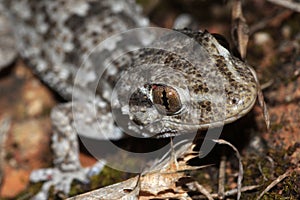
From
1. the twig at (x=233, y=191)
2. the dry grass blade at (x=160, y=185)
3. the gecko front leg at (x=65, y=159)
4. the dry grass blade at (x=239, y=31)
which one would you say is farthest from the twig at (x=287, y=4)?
the gecko front leg at (x=65, y=159)

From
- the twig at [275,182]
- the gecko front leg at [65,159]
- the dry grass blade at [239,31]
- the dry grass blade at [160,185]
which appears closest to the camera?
the twig at [275,182]

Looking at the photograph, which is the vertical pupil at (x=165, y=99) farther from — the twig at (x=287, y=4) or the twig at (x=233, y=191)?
the twig at (x=287, y=4)

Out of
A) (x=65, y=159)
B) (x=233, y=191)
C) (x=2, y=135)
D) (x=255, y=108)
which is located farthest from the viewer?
(x=2, y=135)

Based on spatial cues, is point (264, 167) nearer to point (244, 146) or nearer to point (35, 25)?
point (244, 146)

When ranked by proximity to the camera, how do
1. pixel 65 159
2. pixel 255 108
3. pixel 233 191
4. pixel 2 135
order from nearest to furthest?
1. pixel 233 191
2. pixel 255 108
3. pixel 65 159
4. pixel 2 135

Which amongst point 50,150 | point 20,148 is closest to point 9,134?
point 20,148

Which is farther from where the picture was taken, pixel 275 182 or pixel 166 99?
pixel 166 99

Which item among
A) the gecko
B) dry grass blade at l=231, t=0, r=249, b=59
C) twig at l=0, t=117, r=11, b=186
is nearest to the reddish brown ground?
twig at l=0, t=117, r=11, b=186

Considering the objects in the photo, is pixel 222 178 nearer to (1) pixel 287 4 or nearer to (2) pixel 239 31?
(2) pixel 239 31

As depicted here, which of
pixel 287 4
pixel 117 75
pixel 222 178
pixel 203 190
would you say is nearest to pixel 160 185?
pixel 203 190
